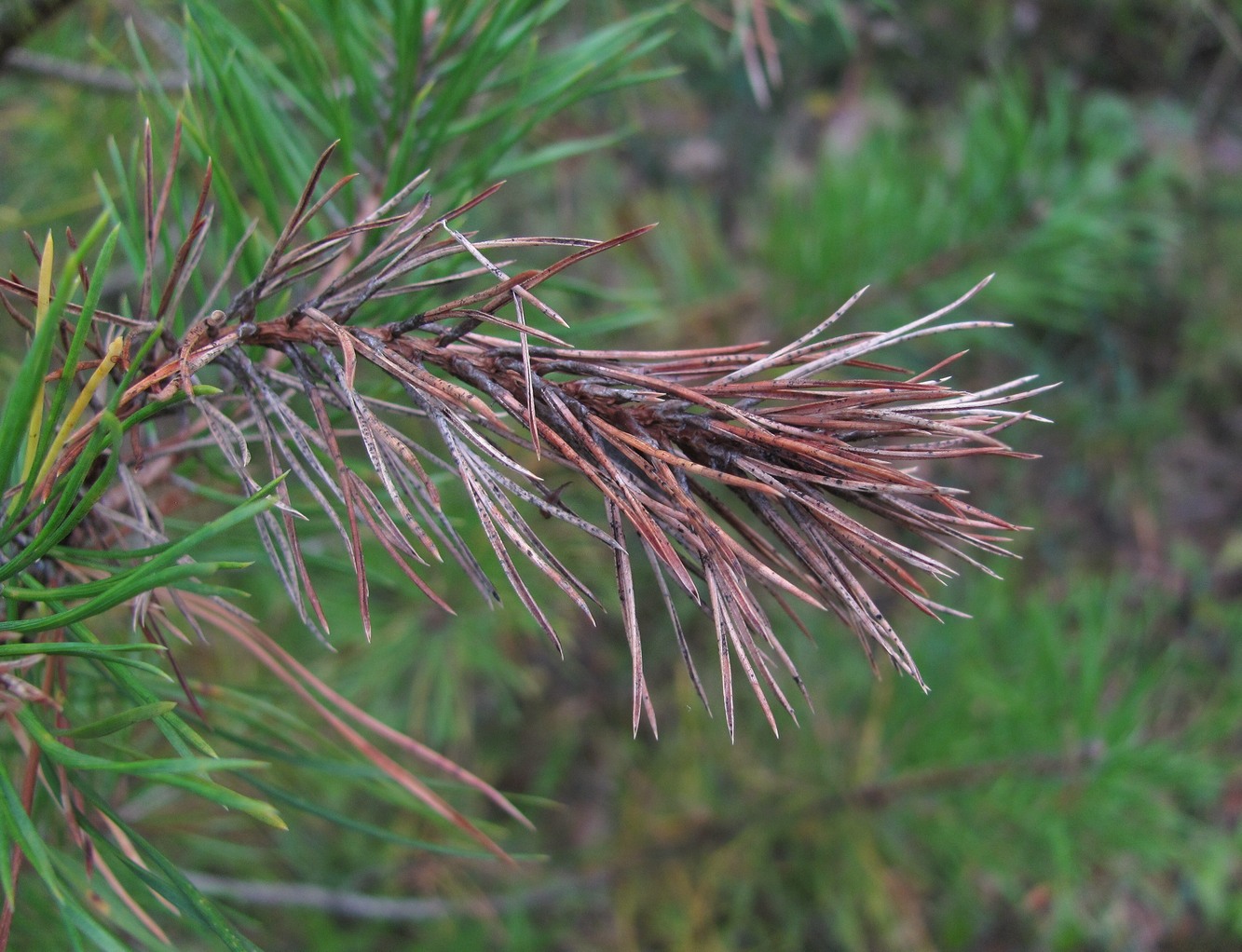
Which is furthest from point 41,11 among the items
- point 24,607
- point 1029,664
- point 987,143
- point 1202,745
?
point 1202,745

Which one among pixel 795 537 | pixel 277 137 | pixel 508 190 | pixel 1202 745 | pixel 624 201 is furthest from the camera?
pixel 508 190

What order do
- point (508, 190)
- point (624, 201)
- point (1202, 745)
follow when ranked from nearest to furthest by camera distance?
point (1202, 745) → point (624, 201) → point (508, 190)

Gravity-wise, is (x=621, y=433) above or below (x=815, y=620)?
above

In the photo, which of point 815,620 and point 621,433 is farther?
point 815,620

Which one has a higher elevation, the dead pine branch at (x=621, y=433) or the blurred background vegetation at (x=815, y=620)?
the dead pine branch at (x=621, y=433)

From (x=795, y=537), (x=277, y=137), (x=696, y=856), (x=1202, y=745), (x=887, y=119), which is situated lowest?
(x=696, y=856)

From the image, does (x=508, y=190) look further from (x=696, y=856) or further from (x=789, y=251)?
(x=696, y=856)

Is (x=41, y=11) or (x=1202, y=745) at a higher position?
(x=41, y=11)

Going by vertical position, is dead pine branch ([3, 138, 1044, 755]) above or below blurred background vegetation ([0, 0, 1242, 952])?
above
